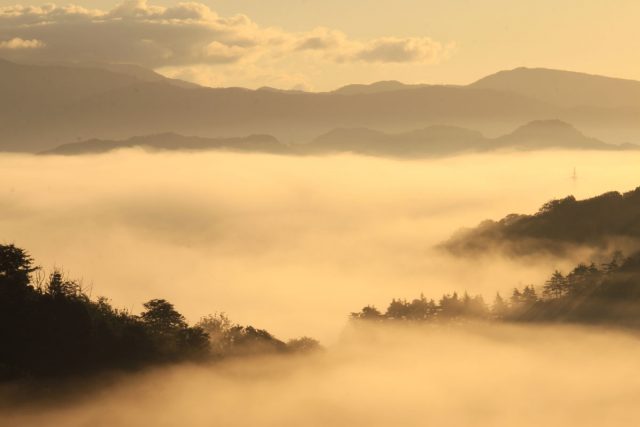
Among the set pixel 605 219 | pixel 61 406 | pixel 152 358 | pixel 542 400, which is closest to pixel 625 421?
pixel 542 400

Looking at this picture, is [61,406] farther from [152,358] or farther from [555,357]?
[555,357]

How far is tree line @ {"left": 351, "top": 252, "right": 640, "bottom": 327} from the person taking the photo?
131 m

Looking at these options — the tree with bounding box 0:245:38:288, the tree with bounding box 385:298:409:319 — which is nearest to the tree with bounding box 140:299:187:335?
the tree with bounding box 0:245:38:288

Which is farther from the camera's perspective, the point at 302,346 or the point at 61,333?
the point at 302,346

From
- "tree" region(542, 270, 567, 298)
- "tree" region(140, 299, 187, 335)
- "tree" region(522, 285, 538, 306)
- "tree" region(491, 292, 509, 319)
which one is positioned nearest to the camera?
"tree" region(140, 299, 187, 335)

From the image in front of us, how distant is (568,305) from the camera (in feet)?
453

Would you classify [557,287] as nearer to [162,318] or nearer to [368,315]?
[368,315]

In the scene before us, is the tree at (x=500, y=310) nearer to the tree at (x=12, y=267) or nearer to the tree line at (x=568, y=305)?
the tree line at (x=568, y=305)

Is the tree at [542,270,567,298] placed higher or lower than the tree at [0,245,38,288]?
lower

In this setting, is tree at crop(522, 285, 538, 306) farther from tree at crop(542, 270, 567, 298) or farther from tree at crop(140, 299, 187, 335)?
tree at crop(140, 299, 187, 335)

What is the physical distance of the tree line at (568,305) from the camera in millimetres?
130875

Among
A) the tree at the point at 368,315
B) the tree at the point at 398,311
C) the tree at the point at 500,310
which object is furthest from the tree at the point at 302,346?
the tree at the point at 500,310

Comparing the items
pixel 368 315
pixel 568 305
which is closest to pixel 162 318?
pixel 368 315

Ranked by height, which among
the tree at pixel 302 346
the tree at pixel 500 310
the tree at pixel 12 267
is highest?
the tree at pixel 12 267
